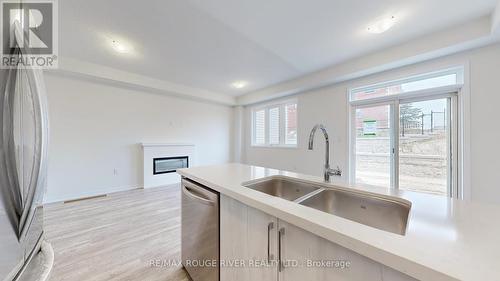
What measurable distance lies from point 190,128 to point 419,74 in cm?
532

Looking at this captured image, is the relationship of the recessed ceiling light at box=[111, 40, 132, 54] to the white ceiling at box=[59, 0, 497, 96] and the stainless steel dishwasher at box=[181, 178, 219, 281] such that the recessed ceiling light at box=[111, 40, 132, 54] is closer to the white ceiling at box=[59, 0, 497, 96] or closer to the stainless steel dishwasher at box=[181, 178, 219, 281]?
the white ceiling at box=[59, 0, 497, 96]

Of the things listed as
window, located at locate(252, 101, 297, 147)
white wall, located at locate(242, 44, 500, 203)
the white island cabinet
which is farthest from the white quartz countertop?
window, located at locate(252, 101, 297, 147)

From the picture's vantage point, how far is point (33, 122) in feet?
2.18

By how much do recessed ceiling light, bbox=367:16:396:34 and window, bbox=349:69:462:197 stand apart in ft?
4.25

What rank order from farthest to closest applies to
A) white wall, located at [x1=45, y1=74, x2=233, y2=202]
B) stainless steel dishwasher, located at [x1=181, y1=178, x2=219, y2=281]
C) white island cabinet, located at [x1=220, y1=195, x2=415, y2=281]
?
white wall, located at [x1=45, y1=74, x2=233, y2=202], stainless steel dishwasher, located at [x1=181, y1=178, x2=219, y2=281], white island cabinet, located at [x1=220, y1=195, x2=415, y2=281]

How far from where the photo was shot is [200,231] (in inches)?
52.6

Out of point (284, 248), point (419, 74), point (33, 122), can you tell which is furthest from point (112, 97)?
point (419, 74)

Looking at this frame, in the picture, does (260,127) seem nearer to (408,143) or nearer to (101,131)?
(408,143)

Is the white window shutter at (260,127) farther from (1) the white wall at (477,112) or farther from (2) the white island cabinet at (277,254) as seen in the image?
(2) the white island cabinet at (277,254)

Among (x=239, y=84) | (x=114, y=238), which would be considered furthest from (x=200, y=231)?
(x=239, y=84)

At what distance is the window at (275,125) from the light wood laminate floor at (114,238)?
3355 millimetres

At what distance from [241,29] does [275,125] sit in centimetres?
345

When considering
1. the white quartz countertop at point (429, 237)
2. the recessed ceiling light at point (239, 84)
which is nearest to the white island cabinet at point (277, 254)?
the white quartz countertop at point (429, 237)

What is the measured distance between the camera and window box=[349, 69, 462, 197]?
9.25ft
